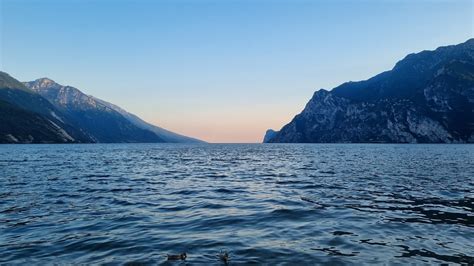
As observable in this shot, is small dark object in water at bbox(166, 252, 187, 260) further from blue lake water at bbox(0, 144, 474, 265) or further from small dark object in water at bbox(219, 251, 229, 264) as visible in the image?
small dark object in water at bbox(219, 251, 229, 264)

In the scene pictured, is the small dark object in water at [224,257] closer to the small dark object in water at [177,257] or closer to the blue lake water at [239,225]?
the blue lake water at [239,225]

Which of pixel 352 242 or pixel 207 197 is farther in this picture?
pixel 207 197

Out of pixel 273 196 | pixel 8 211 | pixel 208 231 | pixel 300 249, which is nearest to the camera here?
pixel 300 249

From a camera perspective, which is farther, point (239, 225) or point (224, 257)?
point (239, 225)

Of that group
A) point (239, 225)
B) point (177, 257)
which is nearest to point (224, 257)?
point (177, 257)

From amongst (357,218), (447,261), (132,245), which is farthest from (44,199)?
(447,261)

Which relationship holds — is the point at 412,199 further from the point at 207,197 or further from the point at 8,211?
the point at 8,211

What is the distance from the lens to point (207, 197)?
2869cm

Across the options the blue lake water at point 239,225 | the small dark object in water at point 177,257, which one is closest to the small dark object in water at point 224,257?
the blue lake water at point 239,225

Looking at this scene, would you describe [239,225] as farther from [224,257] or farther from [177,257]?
[177,257]

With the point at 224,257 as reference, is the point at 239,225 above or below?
below

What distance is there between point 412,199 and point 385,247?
1453 centimetres

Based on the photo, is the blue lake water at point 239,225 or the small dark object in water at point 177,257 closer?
the small dark object in water at point 177,257

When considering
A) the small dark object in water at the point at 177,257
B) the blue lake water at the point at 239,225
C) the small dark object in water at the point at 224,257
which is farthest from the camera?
the blue lake water at the point at 239,225
